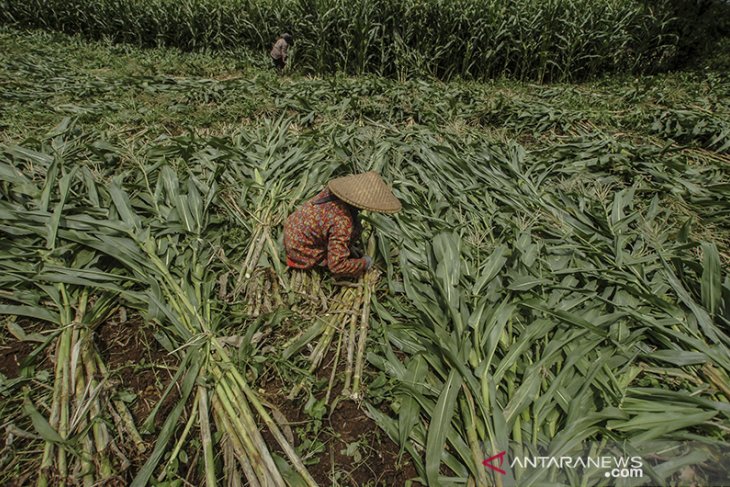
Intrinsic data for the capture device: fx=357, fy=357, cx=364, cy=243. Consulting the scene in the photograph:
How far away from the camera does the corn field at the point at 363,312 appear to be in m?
1.58

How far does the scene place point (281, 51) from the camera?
282 inches

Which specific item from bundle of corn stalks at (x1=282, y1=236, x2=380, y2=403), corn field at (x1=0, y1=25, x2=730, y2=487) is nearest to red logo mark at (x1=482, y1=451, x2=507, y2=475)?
corn field at (x1=0, y1=25, x2=730, y2=487)

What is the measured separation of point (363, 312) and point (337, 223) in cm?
58

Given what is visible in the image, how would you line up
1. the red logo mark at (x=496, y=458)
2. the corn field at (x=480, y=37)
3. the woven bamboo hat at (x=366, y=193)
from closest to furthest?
the red logo mark at (x=496, y=458)
the woven bamboo hat at (x=366, y=193)
the corn field at (x=480, y=37)

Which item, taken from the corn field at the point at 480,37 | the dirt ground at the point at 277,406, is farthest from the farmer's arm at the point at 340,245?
the corn field at the point at 480,37

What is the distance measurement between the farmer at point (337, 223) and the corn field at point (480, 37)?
5596 millimetres

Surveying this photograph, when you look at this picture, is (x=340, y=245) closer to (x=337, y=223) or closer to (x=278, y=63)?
(x=337, y=223)

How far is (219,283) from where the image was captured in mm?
2369

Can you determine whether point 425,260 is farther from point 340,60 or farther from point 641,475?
point 340,60

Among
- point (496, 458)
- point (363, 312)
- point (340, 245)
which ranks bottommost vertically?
point (496, 458)

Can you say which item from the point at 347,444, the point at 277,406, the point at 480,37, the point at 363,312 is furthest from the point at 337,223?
the point at 480,37

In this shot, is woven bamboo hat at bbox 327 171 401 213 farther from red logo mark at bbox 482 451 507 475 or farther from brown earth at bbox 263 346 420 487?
red logo mark at bbox 482 451 507 475

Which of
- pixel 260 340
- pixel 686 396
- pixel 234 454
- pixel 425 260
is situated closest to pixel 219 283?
pixel 260 340

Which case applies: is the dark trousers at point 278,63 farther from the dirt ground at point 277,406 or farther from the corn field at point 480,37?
the dirt ground at point 277,406
